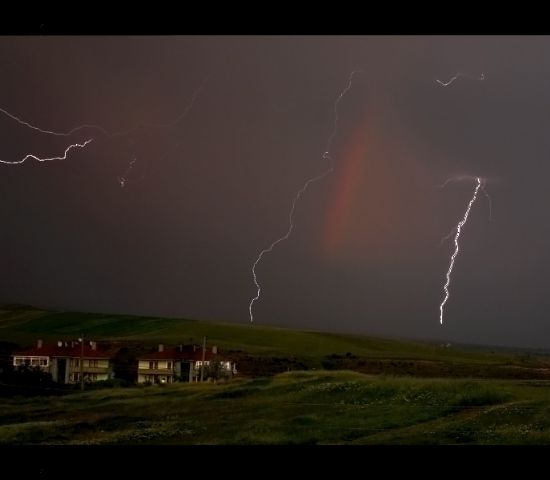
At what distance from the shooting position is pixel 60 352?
22.6 feet

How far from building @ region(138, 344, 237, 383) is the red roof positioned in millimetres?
525

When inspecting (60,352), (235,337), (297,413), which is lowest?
(297,413)

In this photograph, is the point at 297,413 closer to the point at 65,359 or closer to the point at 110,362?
the point at 110,362

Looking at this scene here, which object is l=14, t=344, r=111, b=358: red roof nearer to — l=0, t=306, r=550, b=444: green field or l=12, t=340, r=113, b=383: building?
l=12, t=340, r=113, b=383: building

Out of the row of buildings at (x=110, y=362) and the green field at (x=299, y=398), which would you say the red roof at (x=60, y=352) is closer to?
the row of buildings at (x=110, y=362)

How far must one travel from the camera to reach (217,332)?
23.5 ft

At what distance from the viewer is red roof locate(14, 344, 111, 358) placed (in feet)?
22.5

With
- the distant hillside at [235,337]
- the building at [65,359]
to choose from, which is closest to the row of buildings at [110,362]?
the building at [65,359]

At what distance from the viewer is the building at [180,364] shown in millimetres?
7039

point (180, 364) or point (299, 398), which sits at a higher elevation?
point (180, 364)

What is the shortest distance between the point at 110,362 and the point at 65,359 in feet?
1.43

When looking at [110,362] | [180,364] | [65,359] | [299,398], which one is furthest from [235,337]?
[65,359]
